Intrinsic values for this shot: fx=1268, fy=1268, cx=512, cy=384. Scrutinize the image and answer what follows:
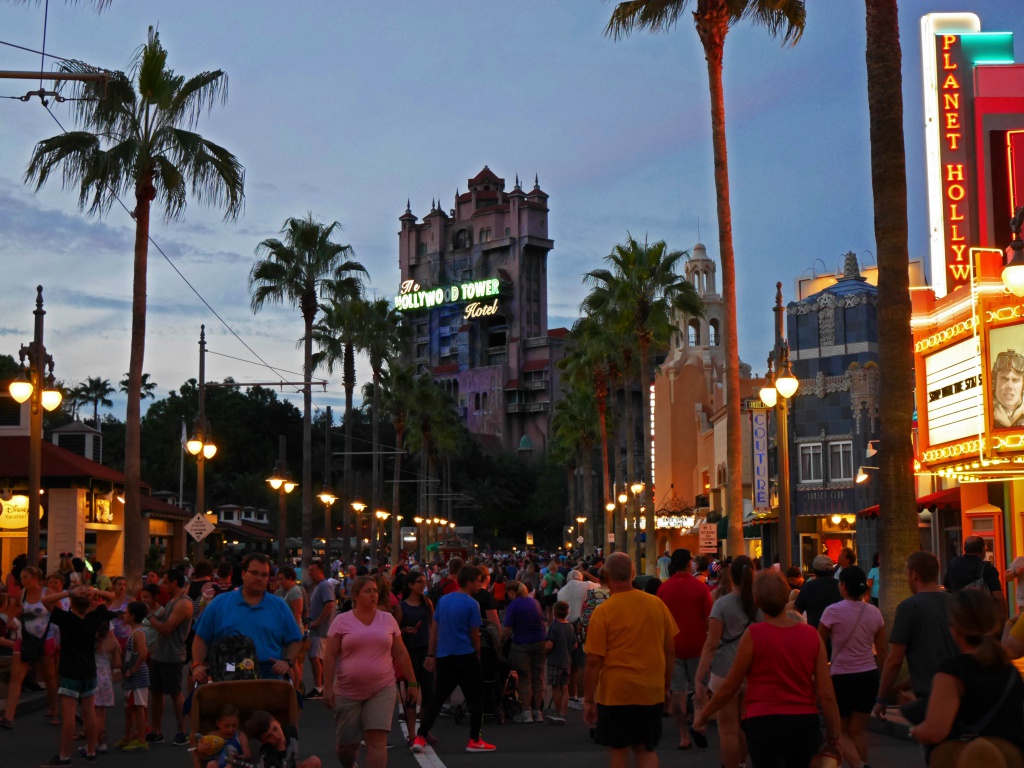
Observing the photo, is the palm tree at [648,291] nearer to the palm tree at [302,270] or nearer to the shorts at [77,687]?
the palm tree at [302,270]

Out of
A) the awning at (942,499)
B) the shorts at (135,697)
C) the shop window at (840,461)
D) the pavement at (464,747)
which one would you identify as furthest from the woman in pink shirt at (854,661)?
the shop window at (840,461)

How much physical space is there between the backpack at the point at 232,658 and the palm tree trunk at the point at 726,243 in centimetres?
1699

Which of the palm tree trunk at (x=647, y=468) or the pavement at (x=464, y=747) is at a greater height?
the palm tree trunk at (x=647, y=468)

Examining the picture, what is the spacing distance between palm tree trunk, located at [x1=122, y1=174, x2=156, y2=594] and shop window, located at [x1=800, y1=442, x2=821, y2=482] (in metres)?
29.2

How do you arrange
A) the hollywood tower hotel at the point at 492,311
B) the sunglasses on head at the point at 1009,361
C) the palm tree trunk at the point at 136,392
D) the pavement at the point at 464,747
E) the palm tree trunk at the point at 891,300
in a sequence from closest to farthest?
1. the pavement at the point at 464,747
2. the palm tree trunk at the point at 891,300
3. the sunglasses on head at the point at 1009,361
4. the palm tree trunk at the point at 136,392
5. the hollywood tower hotel at the point at 492,311

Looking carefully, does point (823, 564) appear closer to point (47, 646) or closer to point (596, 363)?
point (47, 646)

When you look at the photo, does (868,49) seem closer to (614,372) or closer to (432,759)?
(432,759)

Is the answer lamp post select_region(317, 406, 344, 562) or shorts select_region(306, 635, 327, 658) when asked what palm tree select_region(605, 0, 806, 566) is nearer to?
shorts select_region(306, 635, 327, 658)

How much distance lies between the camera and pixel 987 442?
793 inches

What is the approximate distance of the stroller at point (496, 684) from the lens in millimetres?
15359

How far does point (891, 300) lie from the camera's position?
1569 cm

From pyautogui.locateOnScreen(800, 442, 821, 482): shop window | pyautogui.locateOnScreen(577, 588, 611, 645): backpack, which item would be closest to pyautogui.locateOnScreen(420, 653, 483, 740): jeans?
pyautogui.locateOnScreen(577, 588, 611, 645): backpack

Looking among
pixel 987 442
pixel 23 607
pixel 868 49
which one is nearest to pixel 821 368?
pixel 987 442

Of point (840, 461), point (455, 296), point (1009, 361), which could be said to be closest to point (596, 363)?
point (840, 461)
